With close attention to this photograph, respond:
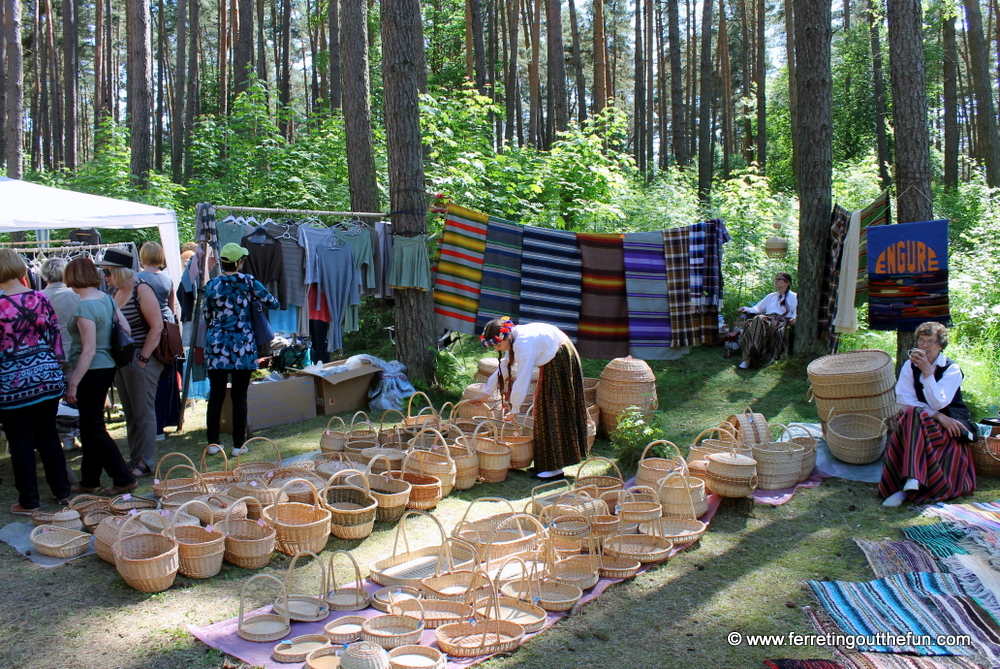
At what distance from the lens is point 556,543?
4129 mm

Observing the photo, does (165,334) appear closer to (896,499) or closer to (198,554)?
(198,554)

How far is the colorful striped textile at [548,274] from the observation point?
26.6 ft

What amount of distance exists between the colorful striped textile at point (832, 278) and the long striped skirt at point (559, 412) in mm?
3692

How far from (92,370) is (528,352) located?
299 centimetres

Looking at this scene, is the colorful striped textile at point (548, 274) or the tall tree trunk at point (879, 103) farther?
the tall tree trunk at point (879, 103)

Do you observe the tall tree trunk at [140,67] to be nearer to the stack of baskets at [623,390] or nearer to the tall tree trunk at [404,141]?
the tall tree trunk at [404,141]

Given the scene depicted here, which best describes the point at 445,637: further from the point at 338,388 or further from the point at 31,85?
the point at 31,85

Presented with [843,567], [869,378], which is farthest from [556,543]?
[869,378]

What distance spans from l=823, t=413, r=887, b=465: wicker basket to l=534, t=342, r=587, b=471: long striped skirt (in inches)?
79.6

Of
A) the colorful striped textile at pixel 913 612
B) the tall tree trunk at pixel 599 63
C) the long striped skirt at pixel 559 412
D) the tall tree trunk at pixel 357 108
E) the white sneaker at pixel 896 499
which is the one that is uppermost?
the tall tree trunk at pixel 599 63

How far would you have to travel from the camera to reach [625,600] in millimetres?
3840

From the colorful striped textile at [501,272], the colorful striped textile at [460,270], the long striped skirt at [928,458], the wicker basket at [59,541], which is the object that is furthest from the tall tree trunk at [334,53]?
the long striped skirt at [928,458]

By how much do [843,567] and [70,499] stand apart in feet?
16.3

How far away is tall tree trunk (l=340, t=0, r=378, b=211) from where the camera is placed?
397 inches
